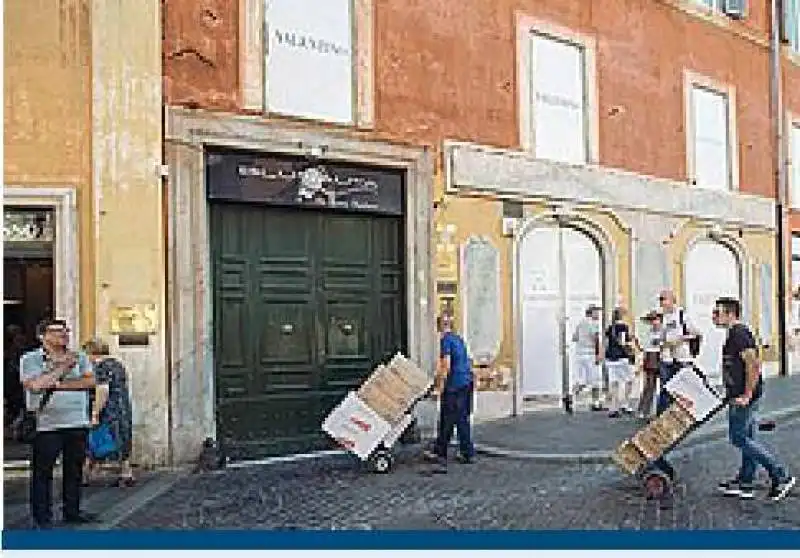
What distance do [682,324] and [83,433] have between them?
11.2 ft

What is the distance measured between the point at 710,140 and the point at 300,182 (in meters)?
2.59

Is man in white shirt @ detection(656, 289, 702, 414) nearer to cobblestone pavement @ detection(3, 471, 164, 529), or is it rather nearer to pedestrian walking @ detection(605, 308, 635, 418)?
pedestrian walking @ detection(605, 308, 635, 418)

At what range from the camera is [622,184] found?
7254 millimetres

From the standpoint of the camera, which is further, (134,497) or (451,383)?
(451,383)

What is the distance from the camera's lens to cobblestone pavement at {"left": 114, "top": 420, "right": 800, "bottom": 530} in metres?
4.65

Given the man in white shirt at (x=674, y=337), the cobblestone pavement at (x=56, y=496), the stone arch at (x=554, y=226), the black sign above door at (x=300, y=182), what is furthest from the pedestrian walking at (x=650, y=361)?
the cobblestone pavement at (x=56, y=496)

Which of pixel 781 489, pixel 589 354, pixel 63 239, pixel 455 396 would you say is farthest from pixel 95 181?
pixel 781 489

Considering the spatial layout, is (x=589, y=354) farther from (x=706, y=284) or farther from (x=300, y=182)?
(x=300, y=182)

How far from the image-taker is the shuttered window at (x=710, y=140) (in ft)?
22.1

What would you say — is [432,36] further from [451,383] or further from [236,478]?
[236,478]

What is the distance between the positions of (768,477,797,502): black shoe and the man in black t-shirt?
0.11ft

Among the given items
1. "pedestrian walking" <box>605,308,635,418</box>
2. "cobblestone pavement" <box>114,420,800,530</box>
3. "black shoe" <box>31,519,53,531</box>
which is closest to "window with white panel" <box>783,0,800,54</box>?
"pedestrian walking" <box>605,308,635,418</box>

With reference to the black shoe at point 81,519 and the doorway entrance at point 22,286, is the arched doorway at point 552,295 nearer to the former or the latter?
the doorway entrance at point 22,286

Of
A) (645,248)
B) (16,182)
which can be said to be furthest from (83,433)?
(645,248)
